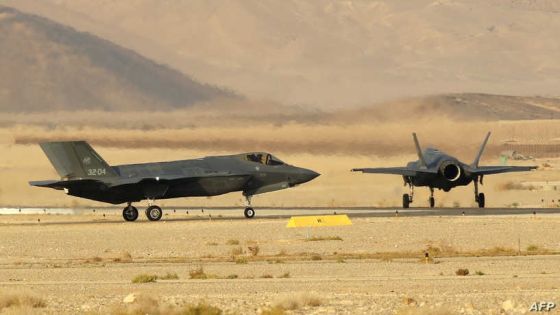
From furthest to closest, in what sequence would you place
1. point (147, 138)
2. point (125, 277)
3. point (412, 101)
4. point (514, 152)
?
1. point (514, 152)
2. point (412, 101)
3. point (147, 138)
4. point (125, 277)

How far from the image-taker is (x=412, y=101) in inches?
4060

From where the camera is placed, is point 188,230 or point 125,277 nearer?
point 125,277

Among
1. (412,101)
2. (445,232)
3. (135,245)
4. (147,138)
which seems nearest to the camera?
(135,245)

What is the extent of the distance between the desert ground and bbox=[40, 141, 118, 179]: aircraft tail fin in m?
2.16

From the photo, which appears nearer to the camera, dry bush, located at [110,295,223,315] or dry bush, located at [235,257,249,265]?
dry bush, located at [110,295,223,315]

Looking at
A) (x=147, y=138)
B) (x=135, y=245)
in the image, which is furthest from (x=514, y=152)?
(x=135, y=245)

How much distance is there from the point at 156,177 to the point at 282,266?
2300cm

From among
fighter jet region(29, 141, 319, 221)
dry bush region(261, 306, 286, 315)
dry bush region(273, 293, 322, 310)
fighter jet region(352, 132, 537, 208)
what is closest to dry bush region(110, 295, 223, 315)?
dry bush region(261, 306, 286, 315)

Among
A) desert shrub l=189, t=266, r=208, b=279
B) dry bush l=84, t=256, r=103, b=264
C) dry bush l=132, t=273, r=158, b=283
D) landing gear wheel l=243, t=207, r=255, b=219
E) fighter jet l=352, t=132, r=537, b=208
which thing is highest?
fighter jet l=352, t=132, r=537, b=208

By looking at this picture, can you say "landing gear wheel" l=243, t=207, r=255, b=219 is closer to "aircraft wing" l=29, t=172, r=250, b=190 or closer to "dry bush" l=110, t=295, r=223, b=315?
"aircraft wing" l=29, t=172, r=250, b=190

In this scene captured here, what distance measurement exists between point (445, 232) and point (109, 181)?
15871 millimetres

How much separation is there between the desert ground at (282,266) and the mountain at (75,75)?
48.8 m

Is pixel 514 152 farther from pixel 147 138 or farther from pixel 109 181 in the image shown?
pixel 109 181

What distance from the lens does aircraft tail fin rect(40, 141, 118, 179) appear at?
207 feet
